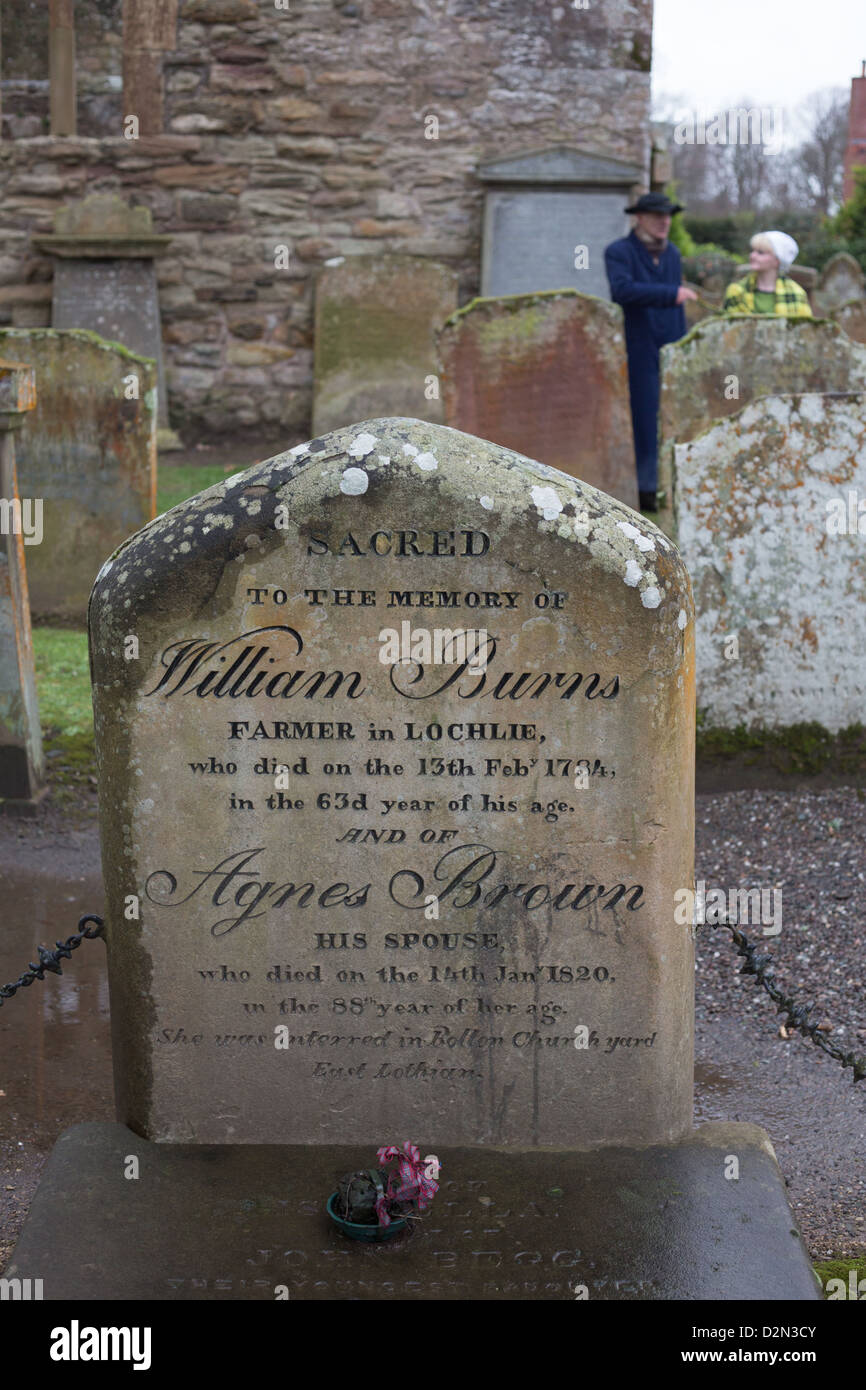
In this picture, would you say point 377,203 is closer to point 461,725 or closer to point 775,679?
point 775,679

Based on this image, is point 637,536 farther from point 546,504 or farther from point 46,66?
point 46,66

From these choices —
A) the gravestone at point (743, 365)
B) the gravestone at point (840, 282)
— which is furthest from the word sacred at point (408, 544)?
the gravestone at point (840, 282)

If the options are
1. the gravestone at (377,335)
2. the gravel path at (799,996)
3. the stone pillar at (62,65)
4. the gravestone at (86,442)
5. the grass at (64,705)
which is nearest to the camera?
the gravel path at (799,996)

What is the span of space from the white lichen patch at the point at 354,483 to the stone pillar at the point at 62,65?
1015cm

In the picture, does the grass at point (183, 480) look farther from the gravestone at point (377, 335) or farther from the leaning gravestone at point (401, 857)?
the leaning gravestone at point (401, 857)

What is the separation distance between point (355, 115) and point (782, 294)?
14.8ft

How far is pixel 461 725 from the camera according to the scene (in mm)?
2512

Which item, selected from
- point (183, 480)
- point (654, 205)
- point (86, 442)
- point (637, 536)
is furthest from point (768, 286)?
point (637, 536)

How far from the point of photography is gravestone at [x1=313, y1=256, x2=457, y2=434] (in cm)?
1080

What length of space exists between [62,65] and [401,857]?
34.5 feet

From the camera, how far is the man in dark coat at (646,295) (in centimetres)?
885

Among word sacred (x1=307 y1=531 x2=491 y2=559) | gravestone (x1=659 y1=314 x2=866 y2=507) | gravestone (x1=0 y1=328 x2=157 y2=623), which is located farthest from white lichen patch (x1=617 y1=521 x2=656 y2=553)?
gravestone (x1=0 y1=328 x2=157 y2=623)

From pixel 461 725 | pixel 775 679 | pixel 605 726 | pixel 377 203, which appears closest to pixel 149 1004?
pixel 461 725

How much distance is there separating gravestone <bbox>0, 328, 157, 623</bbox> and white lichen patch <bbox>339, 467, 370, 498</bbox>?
4.79m
